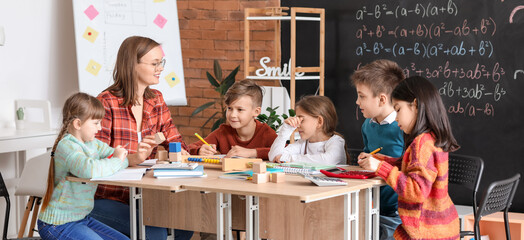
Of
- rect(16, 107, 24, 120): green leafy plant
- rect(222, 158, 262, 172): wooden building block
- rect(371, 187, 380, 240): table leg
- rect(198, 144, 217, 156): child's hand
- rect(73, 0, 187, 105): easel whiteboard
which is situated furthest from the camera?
rect(73, 0, 187, 105): easel whiteboard

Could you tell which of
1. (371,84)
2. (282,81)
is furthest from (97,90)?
(371,84)

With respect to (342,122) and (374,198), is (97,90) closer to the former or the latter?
(342,122)

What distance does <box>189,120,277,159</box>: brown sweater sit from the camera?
332cm

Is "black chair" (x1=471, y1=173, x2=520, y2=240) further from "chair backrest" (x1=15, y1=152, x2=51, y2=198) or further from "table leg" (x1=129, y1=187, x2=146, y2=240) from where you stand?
"chair backrest" (x1=15, y1=152, x2=51, y2=198)

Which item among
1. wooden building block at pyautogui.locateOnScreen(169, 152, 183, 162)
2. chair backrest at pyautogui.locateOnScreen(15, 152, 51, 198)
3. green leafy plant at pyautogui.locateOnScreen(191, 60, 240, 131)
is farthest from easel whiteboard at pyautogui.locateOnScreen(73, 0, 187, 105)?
wooden building block at pyautogui.locateOnScreen(169, 152, 183, 162)

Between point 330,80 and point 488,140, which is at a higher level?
point 330,80

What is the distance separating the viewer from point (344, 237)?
2.60 metres

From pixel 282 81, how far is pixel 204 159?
2.20m

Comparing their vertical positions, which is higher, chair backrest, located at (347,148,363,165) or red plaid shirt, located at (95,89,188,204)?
red plaid shirt, located at (95,89,188,204)

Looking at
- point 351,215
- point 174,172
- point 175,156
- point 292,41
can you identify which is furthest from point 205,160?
point 292,41

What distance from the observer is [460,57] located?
4.34 m

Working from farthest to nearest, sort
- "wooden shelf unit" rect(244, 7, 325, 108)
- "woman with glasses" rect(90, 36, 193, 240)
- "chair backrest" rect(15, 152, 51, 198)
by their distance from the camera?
"wooden shelf unit" rect(244, 7, 325, 108)
"chair backrest" rect(15, 152, 51, 198)
"woman with glasses" rect(90, 36, 193, 240)

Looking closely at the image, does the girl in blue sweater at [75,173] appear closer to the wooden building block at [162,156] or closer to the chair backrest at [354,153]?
the wooden building block at [162,156]

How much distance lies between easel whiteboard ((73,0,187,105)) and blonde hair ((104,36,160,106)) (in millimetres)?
1358
